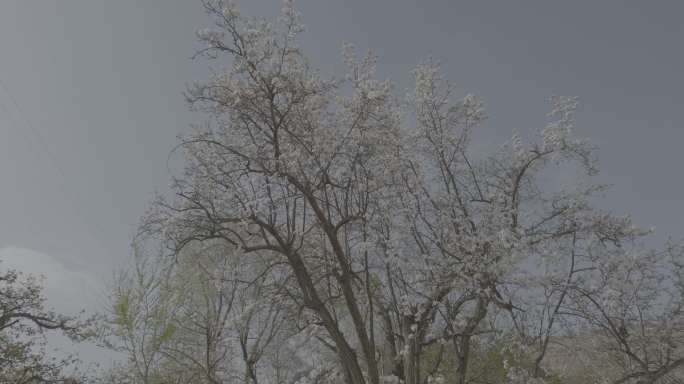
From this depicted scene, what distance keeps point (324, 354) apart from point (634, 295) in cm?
916

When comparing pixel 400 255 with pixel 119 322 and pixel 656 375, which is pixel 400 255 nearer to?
pixel 656 375

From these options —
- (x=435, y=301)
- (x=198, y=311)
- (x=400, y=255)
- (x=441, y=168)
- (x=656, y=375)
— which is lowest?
(x=656, y=375)

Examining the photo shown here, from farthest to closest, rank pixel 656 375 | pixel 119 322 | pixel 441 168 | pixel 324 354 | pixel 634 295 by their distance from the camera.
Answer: pixel 324 354 → pixel 119 322 → pixel 441 168 → pixel 634 295 → pixel 656 375

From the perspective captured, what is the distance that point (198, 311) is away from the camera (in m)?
14.5

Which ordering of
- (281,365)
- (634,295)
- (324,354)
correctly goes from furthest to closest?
(281,365)
(324,354)
(634,295)

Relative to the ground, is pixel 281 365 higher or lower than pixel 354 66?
lower

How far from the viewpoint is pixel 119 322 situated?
47.7ft

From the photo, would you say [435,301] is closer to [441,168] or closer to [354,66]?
[441,168]

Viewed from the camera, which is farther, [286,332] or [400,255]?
[286,332]

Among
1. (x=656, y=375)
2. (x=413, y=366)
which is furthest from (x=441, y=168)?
(x=656, y=375)

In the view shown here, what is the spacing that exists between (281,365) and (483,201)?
40.4 feet

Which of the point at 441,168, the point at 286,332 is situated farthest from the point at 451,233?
the point at 286,332

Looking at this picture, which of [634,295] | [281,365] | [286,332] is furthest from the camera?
[281,365]

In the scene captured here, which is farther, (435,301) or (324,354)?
(324,354)
